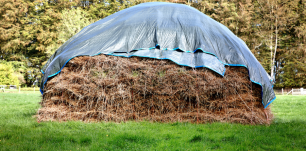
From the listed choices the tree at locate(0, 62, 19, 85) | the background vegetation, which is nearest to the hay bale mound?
the background vegetation

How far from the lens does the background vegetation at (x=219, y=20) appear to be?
88.6 ft

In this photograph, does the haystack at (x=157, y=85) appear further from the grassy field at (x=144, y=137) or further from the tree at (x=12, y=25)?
the tree at (x=12, y=25)

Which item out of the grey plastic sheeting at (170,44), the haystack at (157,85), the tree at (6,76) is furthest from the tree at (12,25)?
the haystack at (157,85)

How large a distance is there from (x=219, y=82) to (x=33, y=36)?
101 ft

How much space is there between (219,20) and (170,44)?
25.1 meters

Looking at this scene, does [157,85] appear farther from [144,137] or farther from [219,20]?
[219,20]

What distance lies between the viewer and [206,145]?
3939 millimetres

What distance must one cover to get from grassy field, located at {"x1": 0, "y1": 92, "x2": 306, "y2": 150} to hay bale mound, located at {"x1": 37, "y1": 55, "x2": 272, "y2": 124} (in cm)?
42

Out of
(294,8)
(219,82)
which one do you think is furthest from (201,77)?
(294,8)

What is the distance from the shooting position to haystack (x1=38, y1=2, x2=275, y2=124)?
5875 millimetres

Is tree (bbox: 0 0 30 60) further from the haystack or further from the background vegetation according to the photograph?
the haystack

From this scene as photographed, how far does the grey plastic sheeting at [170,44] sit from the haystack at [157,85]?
0.03 meters

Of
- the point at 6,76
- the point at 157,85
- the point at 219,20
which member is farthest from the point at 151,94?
the point at 219,20

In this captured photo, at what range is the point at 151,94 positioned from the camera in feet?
19.5
